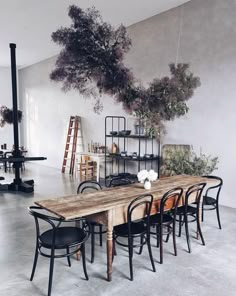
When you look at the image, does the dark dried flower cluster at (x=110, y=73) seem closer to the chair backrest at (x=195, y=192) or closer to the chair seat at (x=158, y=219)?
the chair backrest at (x=195, y=192)

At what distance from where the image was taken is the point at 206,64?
17.1ft

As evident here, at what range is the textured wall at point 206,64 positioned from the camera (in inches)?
194

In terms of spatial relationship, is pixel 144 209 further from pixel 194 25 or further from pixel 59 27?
pixel 59 27

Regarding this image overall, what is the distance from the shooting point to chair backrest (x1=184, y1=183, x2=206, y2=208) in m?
3.40

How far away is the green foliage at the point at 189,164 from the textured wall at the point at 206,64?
0.48 feet

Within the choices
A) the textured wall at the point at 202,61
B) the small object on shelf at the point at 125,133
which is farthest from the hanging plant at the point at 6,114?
the small object on shelf at the point at 125,133

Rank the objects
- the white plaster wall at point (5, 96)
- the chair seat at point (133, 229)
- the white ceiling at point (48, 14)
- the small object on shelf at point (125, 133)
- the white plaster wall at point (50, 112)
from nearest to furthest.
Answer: the chair seat at point (133, 229)
the white ceiling at point (48, 14)
the small object on shelf at point (125, 133)
the white plaster wall at point (50, 112)
the white plaster wall at point (5, 96)

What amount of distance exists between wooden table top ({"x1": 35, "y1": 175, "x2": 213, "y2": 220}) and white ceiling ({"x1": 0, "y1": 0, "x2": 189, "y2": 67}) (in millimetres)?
3651

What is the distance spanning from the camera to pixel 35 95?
10.3 m

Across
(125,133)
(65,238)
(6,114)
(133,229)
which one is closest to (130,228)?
(133,229)

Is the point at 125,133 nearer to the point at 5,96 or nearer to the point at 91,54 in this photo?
the point at 91,54

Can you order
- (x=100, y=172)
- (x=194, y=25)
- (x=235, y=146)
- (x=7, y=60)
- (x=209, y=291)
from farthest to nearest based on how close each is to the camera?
(x=7, y=60), (x=100, y=172), (x=194, y=25), (x=235, y=146), (x=209, y=291)

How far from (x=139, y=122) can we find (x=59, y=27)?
2.79m

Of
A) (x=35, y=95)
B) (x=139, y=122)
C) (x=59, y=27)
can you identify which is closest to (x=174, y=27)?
(x=139, y=122)
